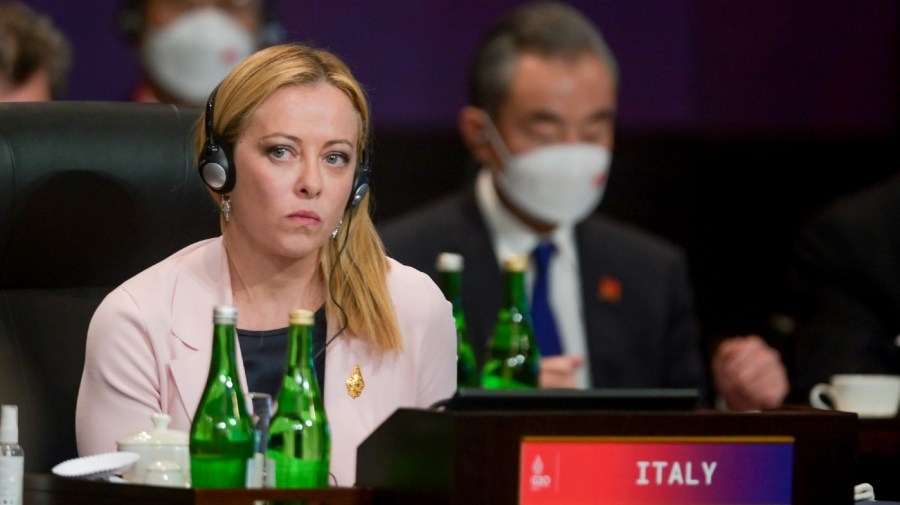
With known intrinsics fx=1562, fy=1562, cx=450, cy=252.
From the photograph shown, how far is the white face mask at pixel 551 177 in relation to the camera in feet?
10.5

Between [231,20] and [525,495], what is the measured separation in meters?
2.42

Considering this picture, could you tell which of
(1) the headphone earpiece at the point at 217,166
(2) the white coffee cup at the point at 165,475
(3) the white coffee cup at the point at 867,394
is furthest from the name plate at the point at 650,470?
(3) the white coffee cup at the point at 867,394

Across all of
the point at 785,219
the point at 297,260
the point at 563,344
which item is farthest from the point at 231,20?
the point at 297,260

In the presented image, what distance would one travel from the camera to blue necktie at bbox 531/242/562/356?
3.00 metres

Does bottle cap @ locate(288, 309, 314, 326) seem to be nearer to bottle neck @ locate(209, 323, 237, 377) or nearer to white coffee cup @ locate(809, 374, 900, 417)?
bottle neck @ locate(209, 323, 237, 377)

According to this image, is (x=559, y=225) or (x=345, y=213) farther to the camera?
(x=559, y=225)

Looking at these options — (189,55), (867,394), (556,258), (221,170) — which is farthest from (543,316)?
(221,170)

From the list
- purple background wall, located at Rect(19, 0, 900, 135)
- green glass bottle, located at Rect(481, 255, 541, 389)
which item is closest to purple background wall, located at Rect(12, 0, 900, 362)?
purple background wall, located at Rect(19, 0, 900, 135)

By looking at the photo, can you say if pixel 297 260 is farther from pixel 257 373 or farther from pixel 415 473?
pixel 415 473

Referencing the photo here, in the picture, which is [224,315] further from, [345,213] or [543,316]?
[543,316]

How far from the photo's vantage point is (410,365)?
1.69 m

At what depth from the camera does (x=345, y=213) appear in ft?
5.47

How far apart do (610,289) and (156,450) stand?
1.86 meters

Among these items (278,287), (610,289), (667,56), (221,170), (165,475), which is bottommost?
(165,475)
